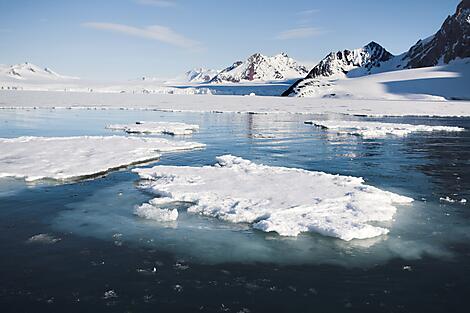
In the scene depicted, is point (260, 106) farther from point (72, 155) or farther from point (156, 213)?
point (156, 213)

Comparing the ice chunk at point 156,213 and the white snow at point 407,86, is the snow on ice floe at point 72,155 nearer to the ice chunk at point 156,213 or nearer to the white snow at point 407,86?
the ice chunk at point 156,213

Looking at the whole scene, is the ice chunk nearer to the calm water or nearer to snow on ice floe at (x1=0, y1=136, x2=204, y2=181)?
the calm water

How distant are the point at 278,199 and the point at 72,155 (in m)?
9.08

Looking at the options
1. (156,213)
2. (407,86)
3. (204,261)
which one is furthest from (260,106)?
(407,86)

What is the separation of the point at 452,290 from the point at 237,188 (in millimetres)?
6213

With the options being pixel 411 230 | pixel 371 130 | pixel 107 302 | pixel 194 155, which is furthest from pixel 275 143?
pixel 107 302

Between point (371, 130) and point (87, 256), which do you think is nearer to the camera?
point (87, 256)

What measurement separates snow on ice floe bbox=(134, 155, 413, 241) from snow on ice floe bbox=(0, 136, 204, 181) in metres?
2.15

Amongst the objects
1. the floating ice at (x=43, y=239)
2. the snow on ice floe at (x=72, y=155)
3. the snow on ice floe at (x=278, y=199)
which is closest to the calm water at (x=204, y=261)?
the floating ice at (x=43, y=239)

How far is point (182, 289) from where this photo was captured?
598 centimetres

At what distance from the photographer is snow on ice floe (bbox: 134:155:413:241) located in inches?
334

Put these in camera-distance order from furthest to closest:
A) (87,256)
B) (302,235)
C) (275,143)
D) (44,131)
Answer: (44,131)
(275,143)
(302,235)
(87,256)

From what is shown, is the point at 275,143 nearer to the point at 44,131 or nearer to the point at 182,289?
the point at 44,131

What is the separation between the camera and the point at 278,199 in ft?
33.6
